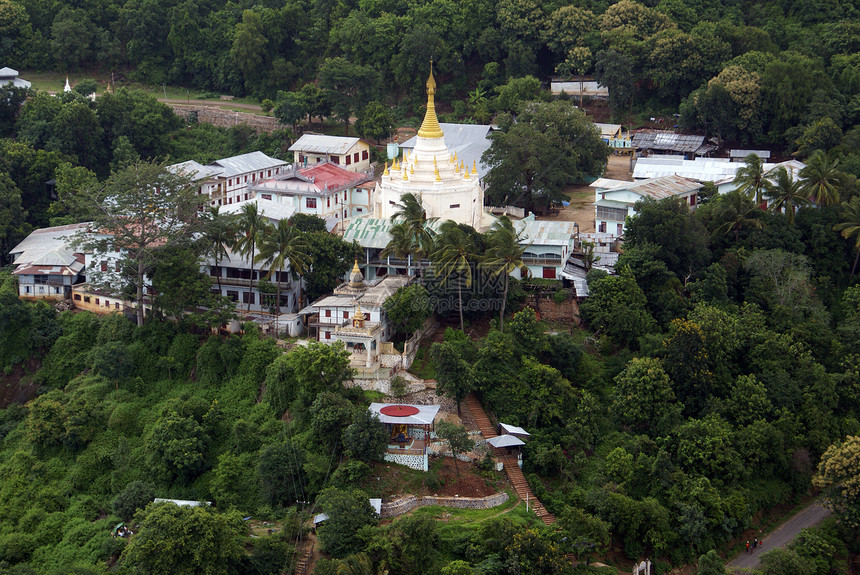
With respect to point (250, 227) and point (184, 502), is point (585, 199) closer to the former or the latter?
point (250, 227)

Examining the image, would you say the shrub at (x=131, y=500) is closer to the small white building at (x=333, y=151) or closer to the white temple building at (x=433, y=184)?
the white temple building at (x=433, y=184)

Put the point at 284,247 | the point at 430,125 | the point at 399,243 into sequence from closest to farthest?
the point at 284,247
the point at 399,243
the point at 430,125

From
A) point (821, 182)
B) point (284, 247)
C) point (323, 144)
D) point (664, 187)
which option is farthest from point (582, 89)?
point (284, 247)

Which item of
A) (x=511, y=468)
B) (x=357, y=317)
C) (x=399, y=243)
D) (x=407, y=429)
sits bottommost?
(x=511, y=468)

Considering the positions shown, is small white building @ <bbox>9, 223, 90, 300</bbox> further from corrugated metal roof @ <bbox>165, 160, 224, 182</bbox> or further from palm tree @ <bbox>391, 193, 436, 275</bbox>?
palm tree @ <bbox>391, 193, 436, 275</bbox>

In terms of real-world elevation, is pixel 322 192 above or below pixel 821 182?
below

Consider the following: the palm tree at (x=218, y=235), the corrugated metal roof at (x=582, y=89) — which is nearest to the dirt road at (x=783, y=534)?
the palm tree at (x=218, y=235)

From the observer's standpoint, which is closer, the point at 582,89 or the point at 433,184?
the point at 433,184
